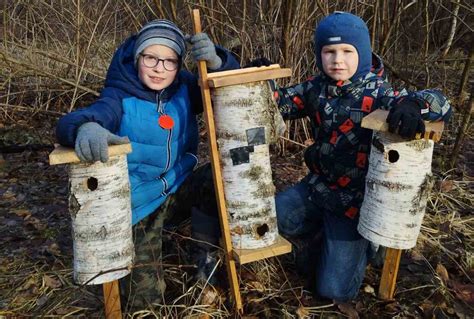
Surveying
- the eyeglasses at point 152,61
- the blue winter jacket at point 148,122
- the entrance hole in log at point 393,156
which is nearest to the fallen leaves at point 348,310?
the entrance hole in log at point 393,156

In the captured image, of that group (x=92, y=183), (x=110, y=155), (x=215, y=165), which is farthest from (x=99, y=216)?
(x=215, y=165)

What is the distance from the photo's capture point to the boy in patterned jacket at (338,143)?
8.14 feet

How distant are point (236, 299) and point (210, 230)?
0.45 metres

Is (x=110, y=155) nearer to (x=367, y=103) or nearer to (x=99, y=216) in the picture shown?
(x=99, y=216)

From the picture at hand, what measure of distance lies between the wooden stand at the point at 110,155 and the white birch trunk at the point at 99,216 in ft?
0.15

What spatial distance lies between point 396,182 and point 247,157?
67 cm

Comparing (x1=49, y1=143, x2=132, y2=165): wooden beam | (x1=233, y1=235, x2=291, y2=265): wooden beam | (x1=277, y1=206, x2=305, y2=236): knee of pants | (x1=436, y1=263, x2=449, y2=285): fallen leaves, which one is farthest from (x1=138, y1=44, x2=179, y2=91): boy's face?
(x1=436, y1=263, x2=449, y2=285): fallen leaves

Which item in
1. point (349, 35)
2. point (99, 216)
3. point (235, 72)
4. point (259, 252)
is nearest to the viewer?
point (99, 216)

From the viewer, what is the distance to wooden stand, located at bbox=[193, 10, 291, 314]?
2094 mm

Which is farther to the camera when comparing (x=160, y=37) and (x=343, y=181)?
(x=343, y=181)

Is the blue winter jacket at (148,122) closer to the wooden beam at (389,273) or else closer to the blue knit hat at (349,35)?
the blue knit hat at (349,35)

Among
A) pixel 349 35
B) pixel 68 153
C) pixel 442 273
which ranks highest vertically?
pixel 349 35

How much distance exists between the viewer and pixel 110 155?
199cm

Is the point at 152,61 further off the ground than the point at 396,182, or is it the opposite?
the point at 152,61
